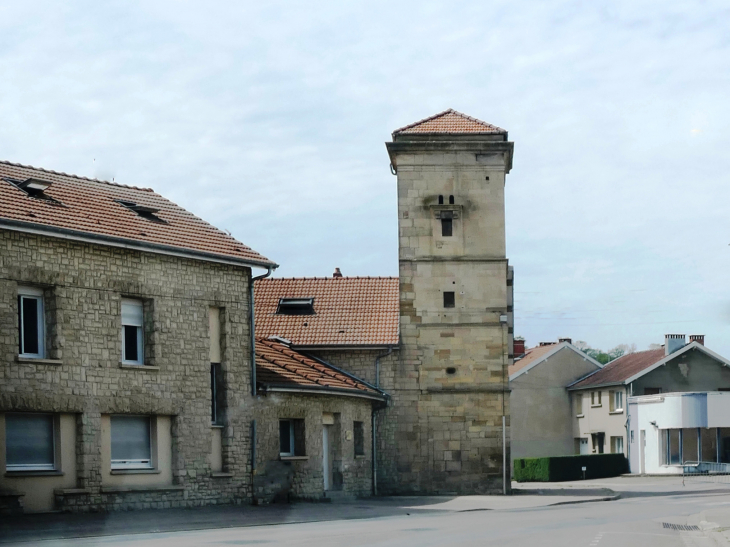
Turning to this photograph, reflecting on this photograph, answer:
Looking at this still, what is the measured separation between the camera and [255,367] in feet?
100

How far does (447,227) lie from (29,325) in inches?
703

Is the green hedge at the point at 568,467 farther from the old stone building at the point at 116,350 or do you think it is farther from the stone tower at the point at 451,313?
the old stone building at the point at 116,350

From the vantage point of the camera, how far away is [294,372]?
1292 inches

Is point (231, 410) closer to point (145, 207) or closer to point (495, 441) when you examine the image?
point (145, 207)

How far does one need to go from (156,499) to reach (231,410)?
3.49 meters

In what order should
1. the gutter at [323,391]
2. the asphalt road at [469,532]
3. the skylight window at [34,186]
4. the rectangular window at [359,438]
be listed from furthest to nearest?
the rectangular window at [359,438]
the gutter at [323,391]
the skylight window at [34,186]
the asphalt road at [469,532]

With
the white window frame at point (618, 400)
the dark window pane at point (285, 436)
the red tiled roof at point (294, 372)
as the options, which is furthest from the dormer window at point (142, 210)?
the white window frame at point (618, 400)

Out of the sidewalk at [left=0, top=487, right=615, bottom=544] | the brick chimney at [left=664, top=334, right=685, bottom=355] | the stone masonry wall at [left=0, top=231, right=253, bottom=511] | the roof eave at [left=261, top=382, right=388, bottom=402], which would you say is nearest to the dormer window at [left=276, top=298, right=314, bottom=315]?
the roof eave at [left=261, top=382, right=388, bottom=402]

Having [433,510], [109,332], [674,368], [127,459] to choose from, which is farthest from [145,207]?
[674,368]

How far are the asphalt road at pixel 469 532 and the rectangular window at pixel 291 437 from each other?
5.87m

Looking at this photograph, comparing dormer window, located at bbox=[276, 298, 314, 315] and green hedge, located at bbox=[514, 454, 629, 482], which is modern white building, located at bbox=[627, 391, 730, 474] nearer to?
green hedge, located at bbox=[514, 454, 629, 482]

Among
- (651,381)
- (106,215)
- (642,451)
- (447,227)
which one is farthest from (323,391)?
(651,381)

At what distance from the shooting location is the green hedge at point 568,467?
5500cm

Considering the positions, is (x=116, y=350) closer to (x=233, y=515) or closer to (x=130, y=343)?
(x=130, y=343)
